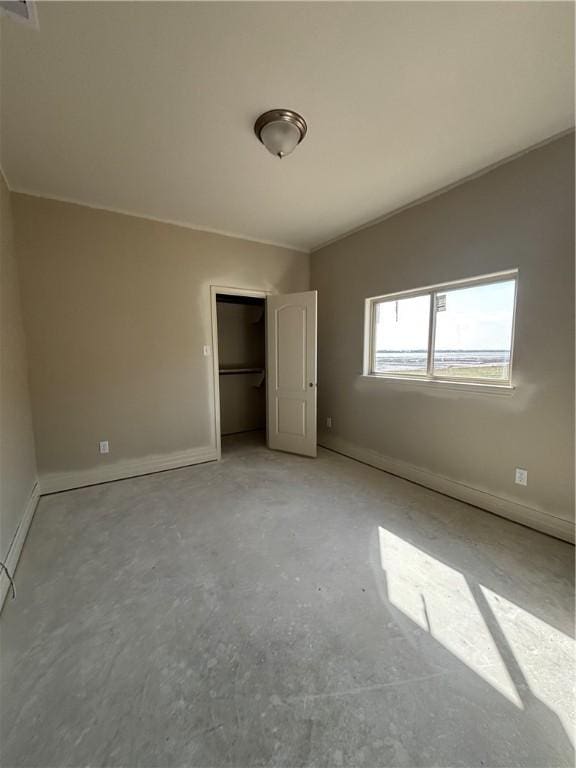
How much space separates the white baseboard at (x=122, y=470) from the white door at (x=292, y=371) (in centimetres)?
93

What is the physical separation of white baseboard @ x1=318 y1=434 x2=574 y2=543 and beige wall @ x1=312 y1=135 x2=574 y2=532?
0.14 feet

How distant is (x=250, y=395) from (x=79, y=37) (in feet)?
13.2

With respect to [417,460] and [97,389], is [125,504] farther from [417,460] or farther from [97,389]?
[417,460]

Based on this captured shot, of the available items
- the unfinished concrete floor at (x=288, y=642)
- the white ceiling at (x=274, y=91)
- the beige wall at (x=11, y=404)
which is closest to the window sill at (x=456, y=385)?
the unfinished concrete floor at (x=288, y=642)

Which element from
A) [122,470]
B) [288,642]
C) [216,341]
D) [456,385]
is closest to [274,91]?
[216,341]

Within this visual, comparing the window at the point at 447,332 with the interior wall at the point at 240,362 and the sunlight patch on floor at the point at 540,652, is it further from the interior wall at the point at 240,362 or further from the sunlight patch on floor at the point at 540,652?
the interior wall at the point at 240,362

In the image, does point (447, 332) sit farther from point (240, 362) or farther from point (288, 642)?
point (240, 362)

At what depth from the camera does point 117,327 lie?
288 cm

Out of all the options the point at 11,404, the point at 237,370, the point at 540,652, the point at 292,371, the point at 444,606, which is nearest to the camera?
the point at 540,652

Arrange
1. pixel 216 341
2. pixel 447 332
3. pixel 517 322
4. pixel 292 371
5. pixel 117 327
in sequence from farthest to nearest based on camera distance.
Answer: pixel 292 371, pixel 216 341, pixel 117 327, pixel 447 332, pixel 517 322

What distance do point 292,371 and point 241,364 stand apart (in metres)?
1.46

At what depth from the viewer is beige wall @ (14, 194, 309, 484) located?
2582mm

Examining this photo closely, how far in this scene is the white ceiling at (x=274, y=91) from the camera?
1219 mm

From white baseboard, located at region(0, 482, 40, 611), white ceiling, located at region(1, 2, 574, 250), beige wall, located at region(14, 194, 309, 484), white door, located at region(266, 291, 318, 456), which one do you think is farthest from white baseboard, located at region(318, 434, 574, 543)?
white baseboard, located at region(0, 482, 40, 611)
